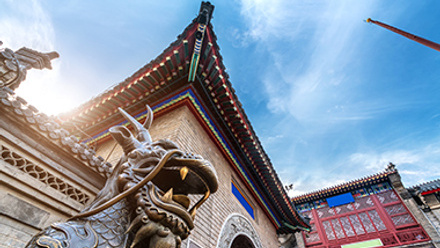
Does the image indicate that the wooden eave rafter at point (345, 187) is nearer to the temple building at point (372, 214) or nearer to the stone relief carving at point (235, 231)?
the temple building at point (372, 214)

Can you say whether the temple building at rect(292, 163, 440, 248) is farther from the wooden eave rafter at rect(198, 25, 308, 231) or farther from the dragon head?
the dragon head

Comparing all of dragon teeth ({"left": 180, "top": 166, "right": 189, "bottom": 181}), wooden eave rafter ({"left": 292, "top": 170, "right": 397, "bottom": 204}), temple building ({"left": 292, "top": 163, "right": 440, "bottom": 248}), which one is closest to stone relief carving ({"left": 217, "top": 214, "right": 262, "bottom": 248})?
dragon teeth ({"left": 180, "top": 166, "right": 189, "bottom": 181})

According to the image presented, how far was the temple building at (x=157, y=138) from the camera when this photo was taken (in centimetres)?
213

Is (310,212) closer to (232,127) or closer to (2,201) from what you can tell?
(232,127)

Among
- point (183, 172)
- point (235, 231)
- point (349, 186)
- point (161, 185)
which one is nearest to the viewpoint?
point (183, 172)

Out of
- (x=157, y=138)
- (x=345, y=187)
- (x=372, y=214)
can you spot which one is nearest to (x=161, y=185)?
(x=157, y=138)

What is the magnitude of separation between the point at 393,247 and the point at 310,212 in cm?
551

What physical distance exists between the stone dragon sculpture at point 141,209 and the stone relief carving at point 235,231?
3196 millimetres

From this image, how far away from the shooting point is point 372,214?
15.0 meters

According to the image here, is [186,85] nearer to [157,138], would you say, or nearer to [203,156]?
[157,138]

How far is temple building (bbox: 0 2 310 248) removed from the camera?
213 cm

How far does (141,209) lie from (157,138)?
300 centimetres

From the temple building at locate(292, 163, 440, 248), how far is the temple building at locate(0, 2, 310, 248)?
10.1 metres

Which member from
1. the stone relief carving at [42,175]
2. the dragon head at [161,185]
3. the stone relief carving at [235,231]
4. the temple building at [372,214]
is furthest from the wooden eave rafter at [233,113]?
the temple building at [372,214]
